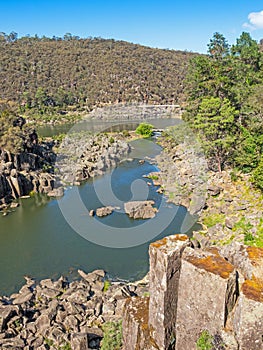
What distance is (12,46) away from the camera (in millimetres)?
162250

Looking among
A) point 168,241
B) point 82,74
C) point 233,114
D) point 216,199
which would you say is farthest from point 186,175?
point 82,74

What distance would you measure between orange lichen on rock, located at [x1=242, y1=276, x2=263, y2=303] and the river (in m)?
14.0

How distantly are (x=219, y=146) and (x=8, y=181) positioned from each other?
70.2ft

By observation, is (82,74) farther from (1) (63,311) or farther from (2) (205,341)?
(2) (205,341)

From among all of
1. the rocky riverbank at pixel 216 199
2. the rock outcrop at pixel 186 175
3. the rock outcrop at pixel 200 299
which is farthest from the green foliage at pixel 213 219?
the rock outcrop at pixel 200 299

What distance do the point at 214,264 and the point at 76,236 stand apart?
64.7ft

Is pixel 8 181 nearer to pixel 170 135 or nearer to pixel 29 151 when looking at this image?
pixel 29 151

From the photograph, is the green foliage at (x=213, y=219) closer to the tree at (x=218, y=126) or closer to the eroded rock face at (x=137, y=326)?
the tree at (x=218, y=126)

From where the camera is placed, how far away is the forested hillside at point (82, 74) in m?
117

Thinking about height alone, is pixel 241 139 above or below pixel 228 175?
above

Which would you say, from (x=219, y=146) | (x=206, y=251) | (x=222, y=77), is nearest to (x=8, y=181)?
(x=219, y=146)

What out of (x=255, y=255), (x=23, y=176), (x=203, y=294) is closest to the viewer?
(x=203, y=294)

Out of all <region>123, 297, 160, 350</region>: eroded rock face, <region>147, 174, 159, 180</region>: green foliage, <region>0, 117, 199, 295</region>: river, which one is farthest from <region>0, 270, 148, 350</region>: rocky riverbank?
<region>147, 174, 159, 180</region>: green foliage

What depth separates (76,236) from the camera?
25.3m
